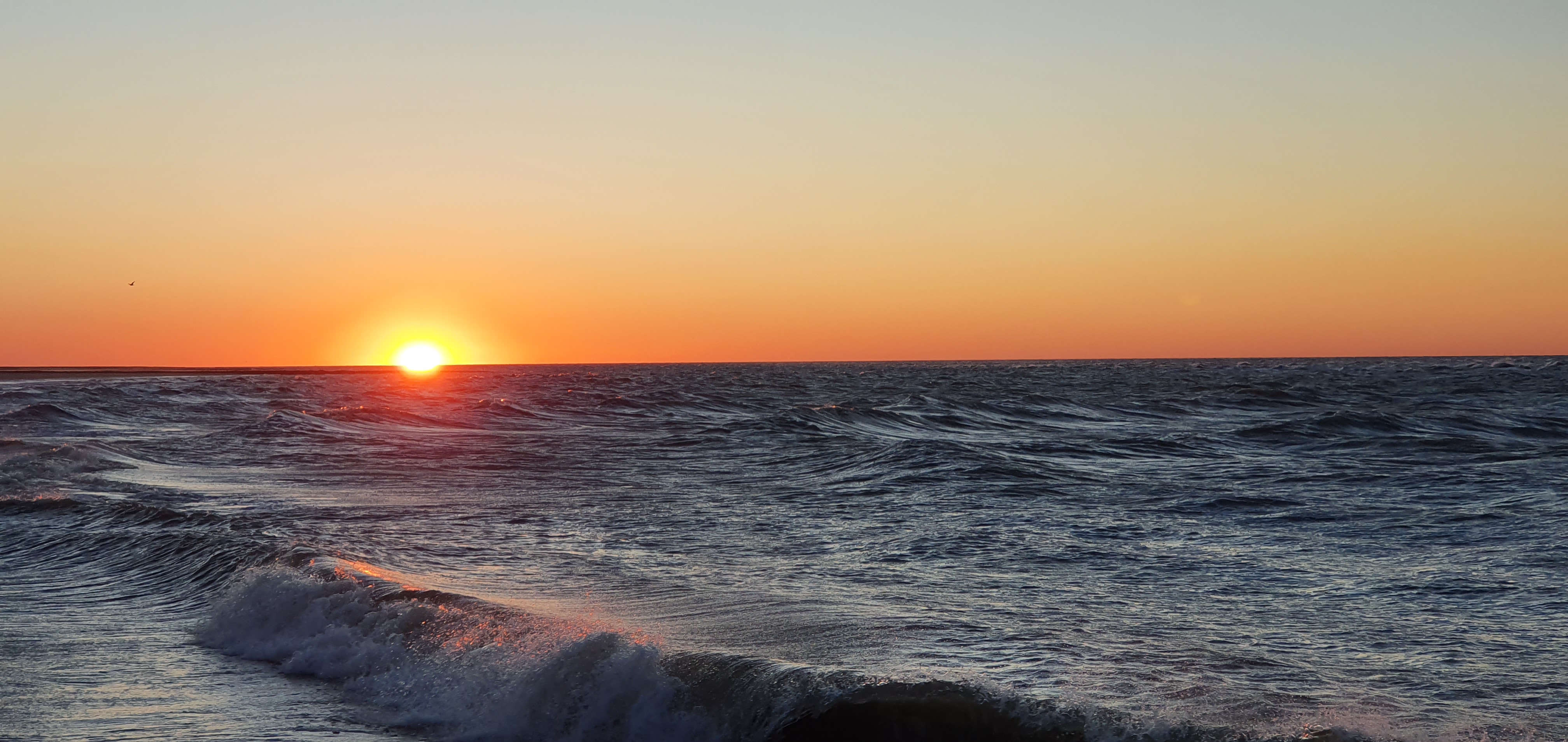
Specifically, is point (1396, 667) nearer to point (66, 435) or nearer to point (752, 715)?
point (752, 715)

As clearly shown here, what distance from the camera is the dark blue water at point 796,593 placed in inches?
231

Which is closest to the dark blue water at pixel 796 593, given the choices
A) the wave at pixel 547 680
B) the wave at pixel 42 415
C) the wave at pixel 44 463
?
the wave at pixel 547 680

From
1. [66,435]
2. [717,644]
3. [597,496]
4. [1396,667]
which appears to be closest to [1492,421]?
[597,496]

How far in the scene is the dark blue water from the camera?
588 centimetres

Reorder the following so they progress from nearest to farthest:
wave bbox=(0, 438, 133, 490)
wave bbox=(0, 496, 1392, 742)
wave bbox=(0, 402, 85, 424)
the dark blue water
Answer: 1. wave bbox=(0, 496, 1392, 742)
2. the dark blue water
3. wave bbox=(0, 438, 133, 490)
4. wave bbox=(0, 402, 85, 424)

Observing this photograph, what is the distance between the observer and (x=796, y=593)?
8.53 m

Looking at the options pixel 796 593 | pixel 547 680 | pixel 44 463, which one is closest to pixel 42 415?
pixel 44 463

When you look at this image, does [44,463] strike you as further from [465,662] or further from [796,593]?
[796,593]

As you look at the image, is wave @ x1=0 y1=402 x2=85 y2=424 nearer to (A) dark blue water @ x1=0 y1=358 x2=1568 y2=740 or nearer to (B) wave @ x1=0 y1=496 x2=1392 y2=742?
(A) dark blue water @ x1=0 y1=358 x2=1568 y2=740

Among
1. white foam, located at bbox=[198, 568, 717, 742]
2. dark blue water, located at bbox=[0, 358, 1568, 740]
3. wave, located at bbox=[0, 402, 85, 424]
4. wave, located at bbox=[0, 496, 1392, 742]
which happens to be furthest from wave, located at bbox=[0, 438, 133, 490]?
wave, located at bbox=[0, 402, 85, 424]

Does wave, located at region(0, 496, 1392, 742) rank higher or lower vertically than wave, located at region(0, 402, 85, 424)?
higher

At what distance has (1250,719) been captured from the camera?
5.32 m

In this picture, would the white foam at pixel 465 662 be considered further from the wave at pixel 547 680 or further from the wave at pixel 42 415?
the wave at pixel 42 415

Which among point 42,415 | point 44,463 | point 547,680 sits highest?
point 547,680
